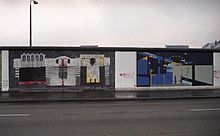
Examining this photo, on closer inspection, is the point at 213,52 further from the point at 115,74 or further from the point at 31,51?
the point at 31,51

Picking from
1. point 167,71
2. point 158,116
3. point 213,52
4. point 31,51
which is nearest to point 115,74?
point 167,71

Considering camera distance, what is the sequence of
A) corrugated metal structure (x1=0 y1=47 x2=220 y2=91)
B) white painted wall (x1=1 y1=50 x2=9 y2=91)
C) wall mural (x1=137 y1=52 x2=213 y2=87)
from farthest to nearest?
wall mural (x1=137 y1=52 x2=213 y2=87), corrugated metal structure (x1=0 y1=47 x2=220 y2=91), white painted wall (x1=1 y1=50 x2=9 y2=91)

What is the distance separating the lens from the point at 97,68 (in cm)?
2306

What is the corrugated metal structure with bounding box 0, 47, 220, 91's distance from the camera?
73.8ft

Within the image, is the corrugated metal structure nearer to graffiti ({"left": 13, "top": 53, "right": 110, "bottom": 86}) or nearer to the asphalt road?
graffiti ({"left": 13, "top": 53, "right": 110, "bottom": 86})

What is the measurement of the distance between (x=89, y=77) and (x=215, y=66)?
9061mm

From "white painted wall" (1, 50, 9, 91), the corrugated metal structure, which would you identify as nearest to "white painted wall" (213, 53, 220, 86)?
the corrugated metal structure

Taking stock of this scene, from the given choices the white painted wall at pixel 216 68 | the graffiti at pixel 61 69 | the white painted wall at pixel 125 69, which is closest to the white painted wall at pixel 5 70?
the graffiti at pixel 61 69

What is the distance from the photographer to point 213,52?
81.4ft

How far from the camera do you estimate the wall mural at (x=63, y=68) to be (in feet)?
73.9

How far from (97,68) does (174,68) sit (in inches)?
211

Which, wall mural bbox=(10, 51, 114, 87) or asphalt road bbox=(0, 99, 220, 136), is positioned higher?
wall mural bbox=(10, 51, 114, 87)

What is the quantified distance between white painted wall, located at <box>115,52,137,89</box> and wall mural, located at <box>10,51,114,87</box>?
1.26 feet

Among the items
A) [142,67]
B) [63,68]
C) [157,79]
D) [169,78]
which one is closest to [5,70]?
[63,68]
